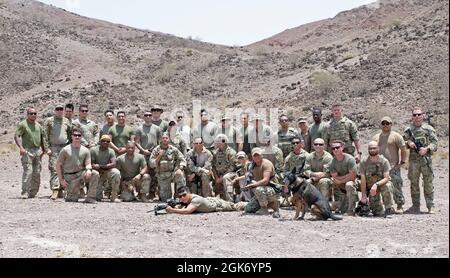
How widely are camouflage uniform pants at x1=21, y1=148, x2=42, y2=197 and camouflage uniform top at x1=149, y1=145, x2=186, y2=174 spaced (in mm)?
2313

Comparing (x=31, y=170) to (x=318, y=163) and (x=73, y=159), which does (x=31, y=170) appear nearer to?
(x=73, y=159)

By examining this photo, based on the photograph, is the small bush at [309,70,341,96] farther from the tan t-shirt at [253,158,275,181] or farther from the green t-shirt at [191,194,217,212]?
the green t-shirt at [191,194,217,212]

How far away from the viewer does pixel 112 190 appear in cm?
1205

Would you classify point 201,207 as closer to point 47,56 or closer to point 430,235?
point 430,235

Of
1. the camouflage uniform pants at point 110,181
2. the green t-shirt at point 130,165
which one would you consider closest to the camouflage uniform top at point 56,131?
the camouflage uniform pants at point 110,181

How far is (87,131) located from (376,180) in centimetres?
595

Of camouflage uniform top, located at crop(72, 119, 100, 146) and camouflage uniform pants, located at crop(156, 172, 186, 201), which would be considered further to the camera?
camouflage uniform top, located at crop(72, 119, 100, 146)

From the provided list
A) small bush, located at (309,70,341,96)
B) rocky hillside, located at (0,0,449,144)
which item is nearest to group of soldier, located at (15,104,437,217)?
rocky hillside, located at (0,0,449,144)

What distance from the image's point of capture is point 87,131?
12953 millimetres

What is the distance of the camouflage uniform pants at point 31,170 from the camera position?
12297mm

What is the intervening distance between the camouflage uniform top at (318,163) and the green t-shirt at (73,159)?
4.09m

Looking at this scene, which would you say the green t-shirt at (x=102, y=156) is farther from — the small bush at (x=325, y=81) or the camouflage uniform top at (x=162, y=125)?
the small bush at (x=325, y=81)

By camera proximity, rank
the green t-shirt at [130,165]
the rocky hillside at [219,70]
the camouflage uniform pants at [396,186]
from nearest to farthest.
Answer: the camouflage uniform pants at [396,186], the green t-shirt at [130,165], the rocky hillside at [219,70]

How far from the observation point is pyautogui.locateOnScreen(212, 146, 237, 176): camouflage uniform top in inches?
469
